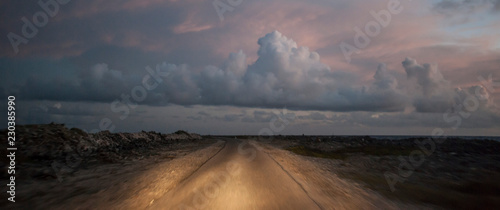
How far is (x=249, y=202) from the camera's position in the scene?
7.83 m

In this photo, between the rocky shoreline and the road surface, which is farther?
the rocky shoreline

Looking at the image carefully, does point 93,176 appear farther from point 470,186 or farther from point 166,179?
point 470,186

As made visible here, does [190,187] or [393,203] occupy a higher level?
[190,187]

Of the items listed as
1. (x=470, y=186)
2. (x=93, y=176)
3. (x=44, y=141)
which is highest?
(x=44, y=141)

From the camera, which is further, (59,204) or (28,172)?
(28,172)

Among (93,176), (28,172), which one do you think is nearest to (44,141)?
(28,172)

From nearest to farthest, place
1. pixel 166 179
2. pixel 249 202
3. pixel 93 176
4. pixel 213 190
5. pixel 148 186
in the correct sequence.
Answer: pixel 249 202 → pixel 213 190 → pixel 148 186 → pixel 166 179 → pixel 93 176

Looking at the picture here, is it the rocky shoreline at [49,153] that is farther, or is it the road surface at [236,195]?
the rocky shoreline at [49,153]

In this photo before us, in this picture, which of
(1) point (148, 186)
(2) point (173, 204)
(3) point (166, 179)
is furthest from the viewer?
(3) point (166, 179)

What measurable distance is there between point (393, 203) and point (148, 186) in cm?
1062

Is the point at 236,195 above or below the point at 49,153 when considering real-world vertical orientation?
below

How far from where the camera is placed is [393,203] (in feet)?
35.5

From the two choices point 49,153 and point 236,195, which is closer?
point 236,195

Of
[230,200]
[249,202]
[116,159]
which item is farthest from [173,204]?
[116,159]
